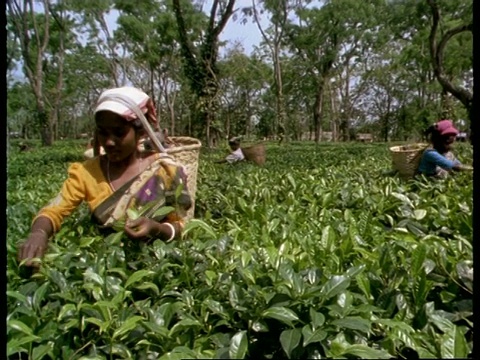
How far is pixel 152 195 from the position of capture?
1510 mm

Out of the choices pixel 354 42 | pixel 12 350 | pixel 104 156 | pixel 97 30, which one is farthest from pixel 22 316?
pixel 354 42

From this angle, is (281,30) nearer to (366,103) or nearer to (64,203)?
(366,103)

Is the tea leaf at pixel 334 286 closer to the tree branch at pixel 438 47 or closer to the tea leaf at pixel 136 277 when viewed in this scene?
the tea leaf at pixel 136 277

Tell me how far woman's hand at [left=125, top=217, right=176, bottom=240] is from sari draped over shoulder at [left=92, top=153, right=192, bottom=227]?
87 mm

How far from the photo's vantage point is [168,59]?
23.6 m

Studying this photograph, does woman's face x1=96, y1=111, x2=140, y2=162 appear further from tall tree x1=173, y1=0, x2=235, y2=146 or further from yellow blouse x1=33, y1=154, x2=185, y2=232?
tall tree x1=173, y1=0, x2=235, y2=146

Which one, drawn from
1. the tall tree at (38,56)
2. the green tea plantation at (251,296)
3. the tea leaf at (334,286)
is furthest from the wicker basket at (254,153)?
the tall tree at (38,56)

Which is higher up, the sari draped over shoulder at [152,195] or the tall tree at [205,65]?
the tall tree at [205,65]

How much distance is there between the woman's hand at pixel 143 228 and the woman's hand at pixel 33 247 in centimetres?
21

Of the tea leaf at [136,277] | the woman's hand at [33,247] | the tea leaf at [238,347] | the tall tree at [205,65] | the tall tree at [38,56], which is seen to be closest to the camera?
the tea leaf at [238,347]

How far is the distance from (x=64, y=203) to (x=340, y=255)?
83cm

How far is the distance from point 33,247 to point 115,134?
15.9 inches

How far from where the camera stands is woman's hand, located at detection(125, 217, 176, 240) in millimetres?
1252

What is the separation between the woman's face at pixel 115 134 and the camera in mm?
1438
